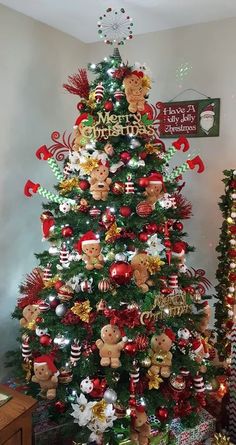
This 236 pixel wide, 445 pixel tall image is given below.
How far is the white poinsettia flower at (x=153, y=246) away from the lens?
183 cm

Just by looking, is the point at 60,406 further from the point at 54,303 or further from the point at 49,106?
the point at 49,106

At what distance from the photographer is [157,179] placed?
184 centimetres

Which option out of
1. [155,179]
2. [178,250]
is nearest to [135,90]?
[155,179]

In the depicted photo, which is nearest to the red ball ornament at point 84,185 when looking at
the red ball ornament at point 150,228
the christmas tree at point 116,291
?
the christmas tree at point 116,291

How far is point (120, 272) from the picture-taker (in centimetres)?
169

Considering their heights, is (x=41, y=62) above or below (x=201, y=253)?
above

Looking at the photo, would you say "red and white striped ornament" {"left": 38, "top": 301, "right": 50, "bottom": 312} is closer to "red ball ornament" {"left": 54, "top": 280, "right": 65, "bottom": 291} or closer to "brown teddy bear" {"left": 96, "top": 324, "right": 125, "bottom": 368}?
"red ball ornament" {"left": 54, "top": 280, "right": 65, "bottom": 291}

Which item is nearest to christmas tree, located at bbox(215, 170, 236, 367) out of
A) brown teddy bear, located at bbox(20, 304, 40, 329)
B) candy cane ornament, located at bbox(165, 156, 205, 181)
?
candy cane ornament, located at bbox(165, 156, 205, 181)

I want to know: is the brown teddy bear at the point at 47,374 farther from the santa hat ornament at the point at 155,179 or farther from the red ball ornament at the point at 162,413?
the santa hat ornament at the point at 155,179

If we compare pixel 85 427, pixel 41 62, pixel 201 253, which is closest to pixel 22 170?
pixel 41 62

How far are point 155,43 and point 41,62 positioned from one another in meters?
0.74

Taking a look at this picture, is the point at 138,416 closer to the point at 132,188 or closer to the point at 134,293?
the point at 134,293

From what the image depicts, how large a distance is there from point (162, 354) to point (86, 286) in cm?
45

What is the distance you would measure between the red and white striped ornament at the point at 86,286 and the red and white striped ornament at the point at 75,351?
220mm
